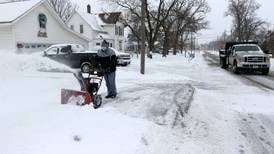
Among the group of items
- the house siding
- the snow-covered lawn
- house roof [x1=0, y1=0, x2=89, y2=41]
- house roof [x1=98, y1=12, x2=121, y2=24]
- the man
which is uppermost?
house roof [x1=98, y1=12, x2=121, y2=24]

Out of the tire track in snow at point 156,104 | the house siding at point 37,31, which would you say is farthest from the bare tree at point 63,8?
the tire track in snow at point 156,104

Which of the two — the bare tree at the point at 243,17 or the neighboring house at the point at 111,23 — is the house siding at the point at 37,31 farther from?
the bare tree at the point at 243,17

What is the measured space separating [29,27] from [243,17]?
5492 centimetres

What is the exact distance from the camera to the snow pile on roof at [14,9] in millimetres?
26844

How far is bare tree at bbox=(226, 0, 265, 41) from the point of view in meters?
72.0

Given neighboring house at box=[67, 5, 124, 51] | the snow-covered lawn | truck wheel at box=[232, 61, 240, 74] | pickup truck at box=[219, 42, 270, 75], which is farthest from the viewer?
neighboring house at box=[67, 5, 124, 51]

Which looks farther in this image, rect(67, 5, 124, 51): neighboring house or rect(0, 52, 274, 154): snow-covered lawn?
rect(67, 5, 124, 51): neighboring house

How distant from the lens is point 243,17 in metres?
73.3

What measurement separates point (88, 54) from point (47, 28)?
29.3 feet

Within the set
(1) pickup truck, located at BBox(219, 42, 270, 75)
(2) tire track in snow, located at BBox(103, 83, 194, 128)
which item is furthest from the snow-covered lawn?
(1) pickup truck, located at BBox(219, 42, 270, 75)

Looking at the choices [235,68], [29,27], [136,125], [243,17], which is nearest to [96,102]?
[136,125]

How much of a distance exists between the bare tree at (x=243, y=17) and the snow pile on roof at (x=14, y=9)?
5062 centimetres

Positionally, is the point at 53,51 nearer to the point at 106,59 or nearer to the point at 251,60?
the point at 251,60

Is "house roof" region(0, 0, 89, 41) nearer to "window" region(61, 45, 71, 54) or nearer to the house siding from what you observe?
the house siding
